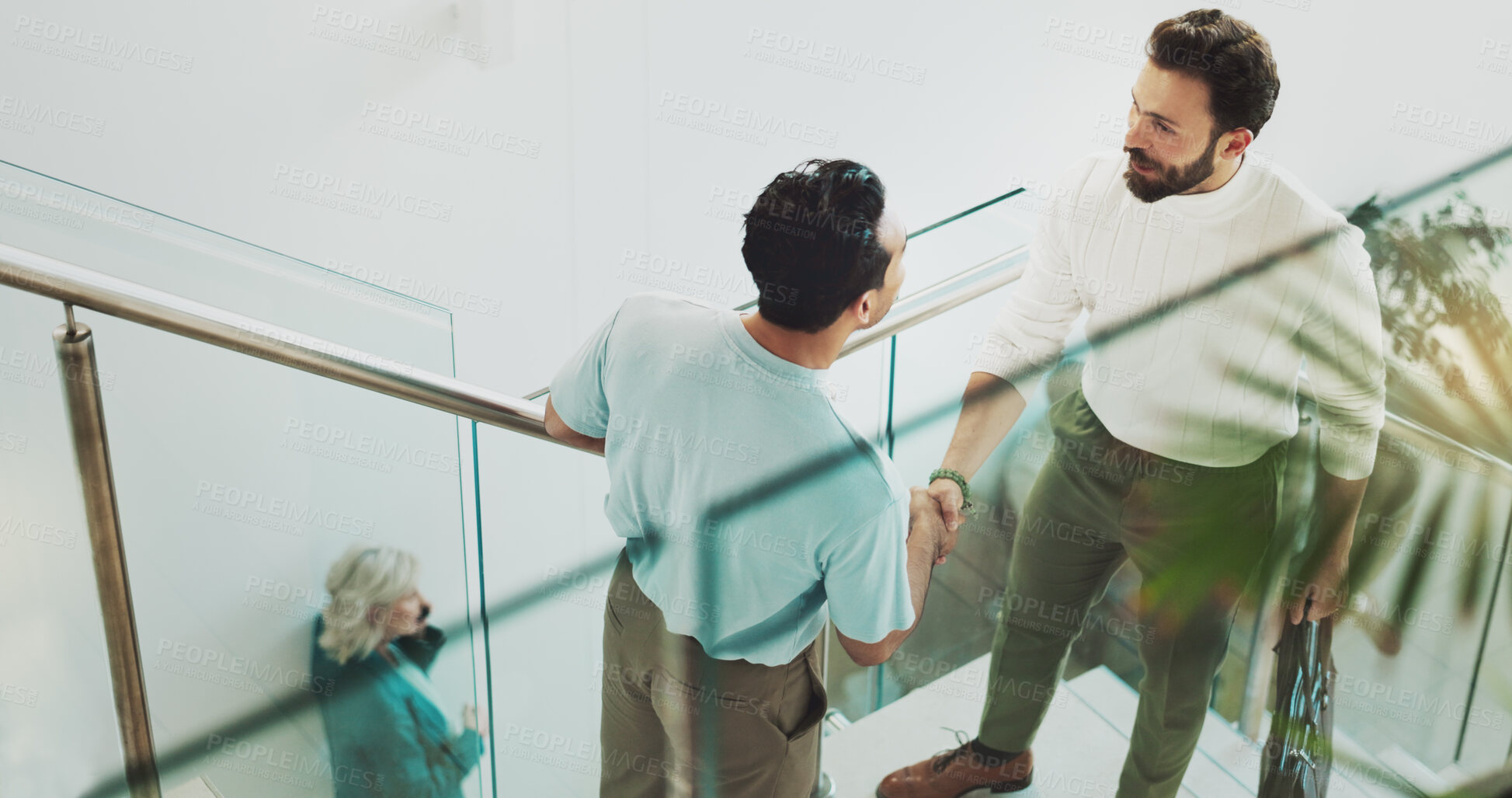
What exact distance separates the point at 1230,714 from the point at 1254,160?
784mm

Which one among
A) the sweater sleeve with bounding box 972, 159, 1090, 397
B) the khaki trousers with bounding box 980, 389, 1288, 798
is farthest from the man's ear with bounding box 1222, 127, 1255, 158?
the khaki trousers with bounding box 980, 389, 1288, 798

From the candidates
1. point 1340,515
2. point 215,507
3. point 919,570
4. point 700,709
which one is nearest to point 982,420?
point 919,570

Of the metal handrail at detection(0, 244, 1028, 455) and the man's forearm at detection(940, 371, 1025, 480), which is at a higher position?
the metal handrail at detection(0, 244, 1028, 455)

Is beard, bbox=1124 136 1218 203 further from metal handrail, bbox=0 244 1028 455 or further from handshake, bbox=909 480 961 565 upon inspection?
metal handrail, bbox=0 244 1028 455

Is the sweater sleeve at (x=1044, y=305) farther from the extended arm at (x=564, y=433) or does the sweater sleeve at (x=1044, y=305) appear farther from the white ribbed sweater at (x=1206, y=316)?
the extended arm at (x=564, y=433)

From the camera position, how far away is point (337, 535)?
5.71ft

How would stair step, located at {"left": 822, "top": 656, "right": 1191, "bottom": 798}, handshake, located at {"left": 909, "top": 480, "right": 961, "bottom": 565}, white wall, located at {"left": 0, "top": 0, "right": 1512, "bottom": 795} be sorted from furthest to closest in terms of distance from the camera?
white wall, located at {"left": 0, "top": 0, "right": 1512, "bottom": 795} < stair step, located at {"left": 822, "top": 656, "right": 1191, "bottom": 798} < handshake, located at {"left": 909, "top": 480, "right": 961, "bottom": 565}

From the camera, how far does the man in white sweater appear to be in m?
0.88

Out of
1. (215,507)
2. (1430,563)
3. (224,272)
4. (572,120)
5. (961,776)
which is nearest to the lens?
(1430,563)

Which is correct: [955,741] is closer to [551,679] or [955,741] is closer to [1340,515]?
[551,679]

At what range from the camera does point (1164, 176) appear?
157 centimetres

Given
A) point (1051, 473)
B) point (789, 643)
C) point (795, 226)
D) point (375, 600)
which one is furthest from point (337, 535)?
point (1051, 473)

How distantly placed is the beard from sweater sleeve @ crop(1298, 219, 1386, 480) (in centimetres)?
100

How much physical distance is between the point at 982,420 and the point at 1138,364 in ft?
Result: 1.40
